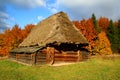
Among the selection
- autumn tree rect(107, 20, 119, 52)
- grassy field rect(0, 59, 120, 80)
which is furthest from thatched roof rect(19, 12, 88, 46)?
autumn tree rect(107, 20, 119, 52)

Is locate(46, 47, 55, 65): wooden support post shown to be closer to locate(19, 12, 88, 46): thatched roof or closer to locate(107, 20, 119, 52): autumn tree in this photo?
locate(19, 12, 88, 46): thatched roof

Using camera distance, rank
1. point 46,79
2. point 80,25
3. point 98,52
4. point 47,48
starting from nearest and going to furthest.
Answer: point 46,79
point 47,48
point 98,52
point 80,25

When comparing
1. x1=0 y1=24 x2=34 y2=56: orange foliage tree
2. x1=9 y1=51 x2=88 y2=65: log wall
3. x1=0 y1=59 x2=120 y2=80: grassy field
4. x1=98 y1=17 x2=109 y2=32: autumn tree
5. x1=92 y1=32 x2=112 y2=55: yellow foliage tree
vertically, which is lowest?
x1=0 y1=59 x2=120 y2=80: grassy field

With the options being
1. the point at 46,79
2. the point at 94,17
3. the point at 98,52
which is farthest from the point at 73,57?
the point at 94,17

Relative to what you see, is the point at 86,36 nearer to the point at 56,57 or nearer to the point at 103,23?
the point at 56,57

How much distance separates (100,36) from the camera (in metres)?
55.5

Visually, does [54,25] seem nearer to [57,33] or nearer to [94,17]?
[57,33]

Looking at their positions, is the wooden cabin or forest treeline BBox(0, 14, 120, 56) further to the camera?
forest treeline BBox(0, 14, 120, 56)

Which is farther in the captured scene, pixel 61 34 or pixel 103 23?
pixel 103 23

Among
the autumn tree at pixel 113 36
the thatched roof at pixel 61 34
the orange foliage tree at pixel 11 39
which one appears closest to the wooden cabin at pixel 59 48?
the thatched roof at pixel 61 34

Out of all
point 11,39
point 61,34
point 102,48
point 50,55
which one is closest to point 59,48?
point 50,55

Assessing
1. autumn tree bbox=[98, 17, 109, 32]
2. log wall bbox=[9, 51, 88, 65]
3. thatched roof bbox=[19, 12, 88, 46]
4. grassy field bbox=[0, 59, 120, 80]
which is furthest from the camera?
autumn tree bbox=[98, 17, 109, 32]

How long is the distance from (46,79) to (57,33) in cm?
1318

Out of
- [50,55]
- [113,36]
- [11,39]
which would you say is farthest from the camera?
[113,36]
